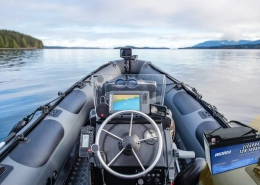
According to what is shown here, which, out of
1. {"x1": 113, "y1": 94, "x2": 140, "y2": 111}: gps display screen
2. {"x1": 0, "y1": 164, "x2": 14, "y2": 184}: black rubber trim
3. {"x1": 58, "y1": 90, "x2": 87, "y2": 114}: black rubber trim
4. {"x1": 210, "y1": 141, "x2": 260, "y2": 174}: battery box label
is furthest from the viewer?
{"x1": 58, "y1": 90, "x2": 87, "y2": 114}: black rubber trim

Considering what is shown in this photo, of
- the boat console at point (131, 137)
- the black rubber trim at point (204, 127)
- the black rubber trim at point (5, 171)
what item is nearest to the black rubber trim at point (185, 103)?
the black rubber trim at point (204, 127)

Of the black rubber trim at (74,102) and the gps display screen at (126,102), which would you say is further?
the black rubber trim at (74,102)

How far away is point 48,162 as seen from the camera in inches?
88.8

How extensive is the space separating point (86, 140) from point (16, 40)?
65.1 metres

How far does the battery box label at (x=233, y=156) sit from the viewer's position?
1445 mm

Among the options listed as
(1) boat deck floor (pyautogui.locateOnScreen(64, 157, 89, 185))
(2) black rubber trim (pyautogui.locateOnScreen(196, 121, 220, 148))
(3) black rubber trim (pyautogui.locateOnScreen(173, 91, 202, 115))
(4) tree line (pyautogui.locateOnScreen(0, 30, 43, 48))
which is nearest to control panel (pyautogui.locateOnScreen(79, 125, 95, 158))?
(1) boat deck floor (pyautogui.locateOnScreen(64, 157, 89, 185))

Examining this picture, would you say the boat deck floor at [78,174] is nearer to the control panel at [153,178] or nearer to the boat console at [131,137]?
the boat console at [131,137]

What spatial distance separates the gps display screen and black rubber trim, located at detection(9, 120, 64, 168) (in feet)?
2.80

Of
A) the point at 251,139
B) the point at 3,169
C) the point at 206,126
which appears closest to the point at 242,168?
the point at 251,139

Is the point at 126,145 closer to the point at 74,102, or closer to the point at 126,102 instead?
the point at 126,102

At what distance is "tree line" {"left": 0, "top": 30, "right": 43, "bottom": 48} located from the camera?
Result: 5366 cm

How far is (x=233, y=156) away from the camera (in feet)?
4.84

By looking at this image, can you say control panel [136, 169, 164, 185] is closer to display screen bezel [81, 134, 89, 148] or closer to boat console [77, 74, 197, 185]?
boat console [77, 74, 197, 185]

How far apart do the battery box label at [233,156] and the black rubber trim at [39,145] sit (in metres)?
1.52
